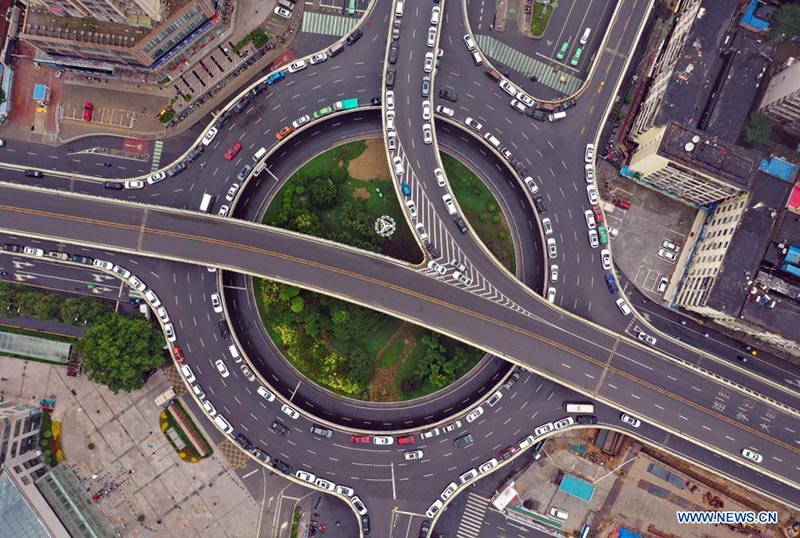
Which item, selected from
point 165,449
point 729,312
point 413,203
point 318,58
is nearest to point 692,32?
point 729,312

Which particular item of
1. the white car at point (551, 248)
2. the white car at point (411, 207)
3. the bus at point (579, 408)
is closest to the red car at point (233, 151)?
the white car at point (411, 207)

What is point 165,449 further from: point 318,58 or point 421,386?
point 318,58

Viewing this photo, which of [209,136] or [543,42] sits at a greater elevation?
[543,42]

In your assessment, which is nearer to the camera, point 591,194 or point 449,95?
point 591,194

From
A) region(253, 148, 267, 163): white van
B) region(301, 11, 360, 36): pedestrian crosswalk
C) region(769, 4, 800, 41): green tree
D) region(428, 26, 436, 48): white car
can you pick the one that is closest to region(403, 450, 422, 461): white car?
region(253, 148, 267, 163): white van

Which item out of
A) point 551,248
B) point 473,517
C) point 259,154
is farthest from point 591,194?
point 473,517

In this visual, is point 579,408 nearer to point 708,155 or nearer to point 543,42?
point 708,155
